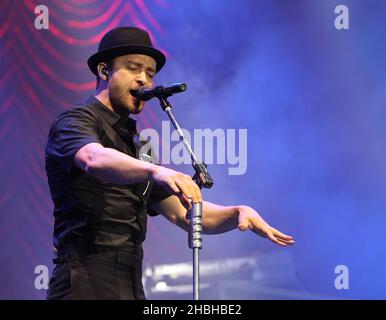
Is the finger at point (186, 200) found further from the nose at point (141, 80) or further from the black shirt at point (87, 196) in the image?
the nose at point (141, 80)

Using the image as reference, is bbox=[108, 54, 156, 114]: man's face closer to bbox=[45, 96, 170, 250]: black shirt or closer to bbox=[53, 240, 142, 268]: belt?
bbox=[45, 96, 170, 250]: black shirt

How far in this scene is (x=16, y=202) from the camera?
377cm

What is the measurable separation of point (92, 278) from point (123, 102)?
701 millimetres

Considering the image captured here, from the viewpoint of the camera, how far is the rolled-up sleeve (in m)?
2.19

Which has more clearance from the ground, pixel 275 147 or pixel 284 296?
pixel 275 147

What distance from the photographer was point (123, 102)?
2572mm

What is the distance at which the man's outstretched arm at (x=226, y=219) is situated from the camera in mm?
Answer: 2258

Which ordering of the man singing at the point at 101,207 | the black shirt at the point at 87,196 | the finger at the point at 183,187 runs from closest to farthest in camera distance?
the finger at the point at 183,187, the man singing at the point at 101,207, the black shirt at the point at 87,196

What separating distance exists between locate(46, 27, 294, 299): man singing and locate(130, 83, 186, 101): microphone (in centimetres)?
14

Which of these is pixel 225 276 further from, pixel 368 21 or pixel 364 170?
pixel 368 21

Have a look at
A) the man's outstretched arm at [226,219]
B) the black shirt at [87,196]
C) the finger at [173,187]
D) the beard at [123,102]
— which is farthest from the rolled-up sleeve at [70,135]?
the man's outstretched arm at [226,219]

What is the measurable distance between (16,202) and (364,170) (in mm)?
1997

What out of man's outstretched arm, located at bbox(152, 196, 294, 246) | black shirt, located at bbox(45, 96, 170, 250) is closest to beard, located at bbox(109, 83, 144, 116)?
black shirt, located at bbox(45, 96, 170, 250)
